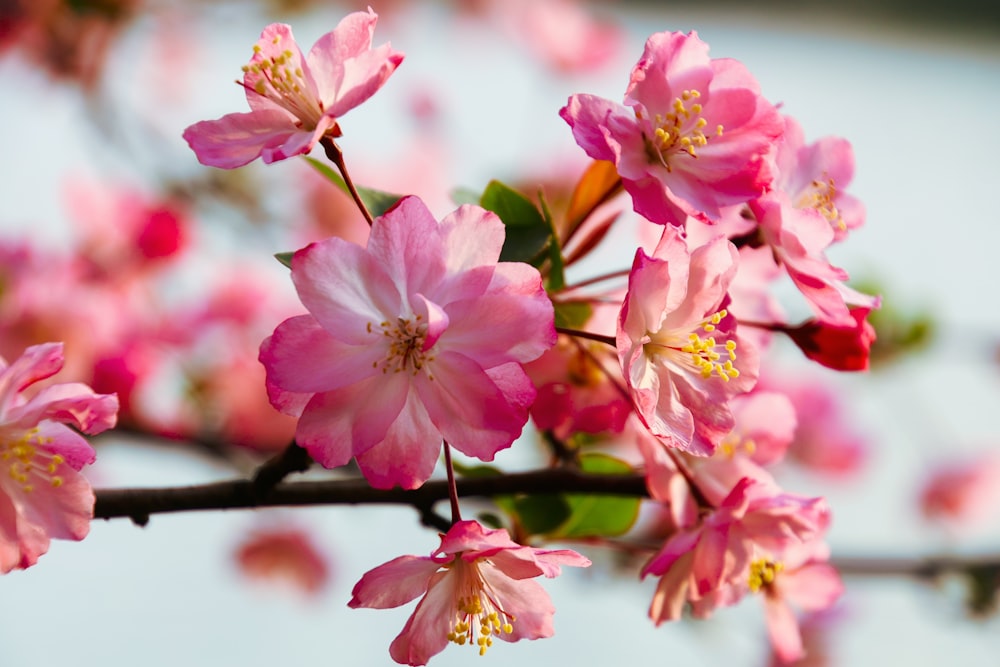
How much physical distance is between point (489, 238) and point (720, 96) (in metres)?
0.18

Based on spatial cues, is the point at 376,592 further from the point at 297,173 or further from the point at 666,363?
the point at 297,173

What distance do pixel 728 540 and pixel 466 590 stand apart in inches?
6.6

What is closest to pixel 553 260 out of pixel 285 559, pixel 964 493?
pixel 285 559

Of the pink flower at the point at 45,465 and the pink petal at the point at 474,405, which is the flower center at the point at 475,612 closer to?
the pink petal at the point at 474,405

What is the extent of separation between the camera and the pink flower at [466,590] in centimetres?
49

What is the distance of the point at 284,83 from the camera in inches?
21.3

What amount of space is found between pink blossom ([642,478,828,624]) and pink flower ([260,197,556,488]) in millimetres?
164

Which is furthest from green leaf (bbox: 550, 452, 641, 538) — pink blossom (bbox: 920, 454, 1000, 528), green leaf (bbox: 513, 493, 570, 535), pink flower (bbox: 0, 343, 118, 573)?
pink blossom (bbox: 920, 454, 1000, 528)

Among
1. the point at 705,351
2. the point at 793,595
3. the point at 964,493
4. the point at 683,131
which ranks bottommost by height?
the point at 964,493

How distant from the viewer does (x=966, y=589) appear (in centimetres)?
136

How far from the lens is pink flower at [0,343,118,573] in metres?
0.50

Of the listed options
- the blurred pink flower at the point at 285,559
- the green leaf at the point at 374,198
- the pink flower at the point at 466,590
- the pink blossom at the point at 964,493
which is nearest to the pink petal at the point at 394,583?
the pink flower at the point at 466,590

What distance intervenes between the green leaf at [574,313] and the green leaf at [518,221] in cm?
5

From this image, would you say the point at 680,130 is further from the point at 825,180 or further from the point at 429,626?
the point at 429,626
